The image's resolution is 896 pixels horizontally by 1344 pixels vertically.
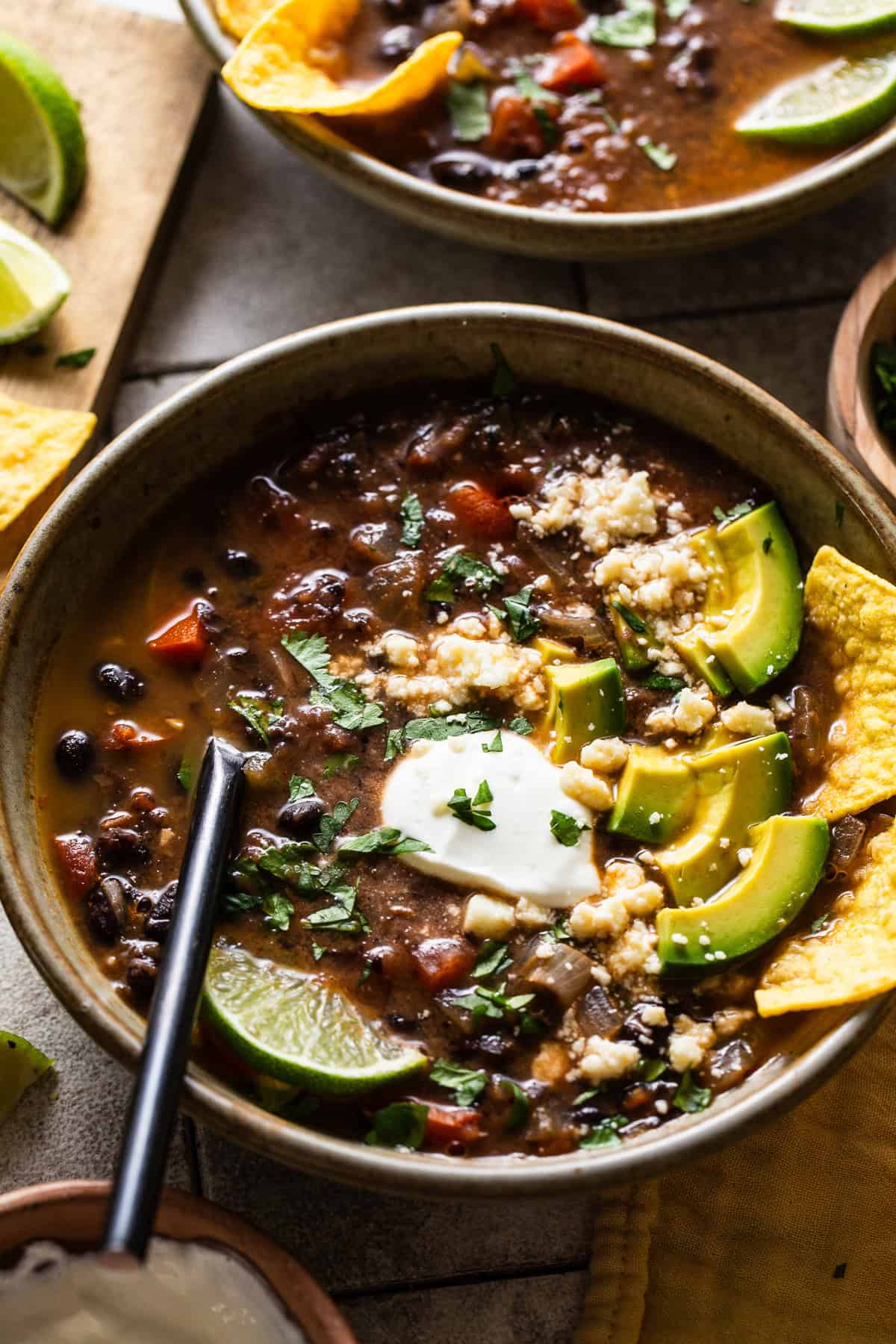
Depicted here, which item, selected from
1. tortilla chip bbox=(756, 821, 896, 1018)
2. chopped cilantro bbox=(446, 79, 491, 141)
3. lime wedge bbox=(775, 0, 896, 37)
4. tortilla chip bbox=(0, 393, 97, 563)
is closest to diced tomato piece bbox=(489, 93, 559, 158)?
chopped cilantro bbox=(446, 79, 491, 141)

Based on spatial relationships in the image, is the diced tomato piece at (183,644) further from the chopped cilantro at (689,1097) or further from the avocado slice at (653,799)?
the chopped cilantro at (689,1097)

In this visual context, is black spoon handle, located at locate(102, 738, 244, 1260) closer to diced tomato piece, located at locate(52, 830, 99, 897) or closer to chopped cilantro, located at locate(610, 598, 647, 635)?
diced tomato piece, located at locate(52, 830, 99, 897)

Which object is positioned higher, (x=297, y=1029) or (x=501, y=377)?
(x=501, y=377)

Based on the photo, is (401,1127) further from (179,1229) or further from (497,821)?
(497,821)

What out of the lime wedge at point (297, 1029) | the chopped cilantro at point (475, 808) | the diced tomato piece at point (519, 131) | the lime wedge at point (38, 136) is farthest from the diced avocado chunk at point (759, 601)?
the lime wedge at point (38, 136)

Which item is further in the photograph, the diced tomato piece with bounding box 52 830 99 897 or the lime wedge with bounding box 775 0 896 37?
the lime wedge with bounding box 775 0 896 37

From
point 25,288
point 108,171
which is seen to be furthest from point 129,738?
point 108,171
